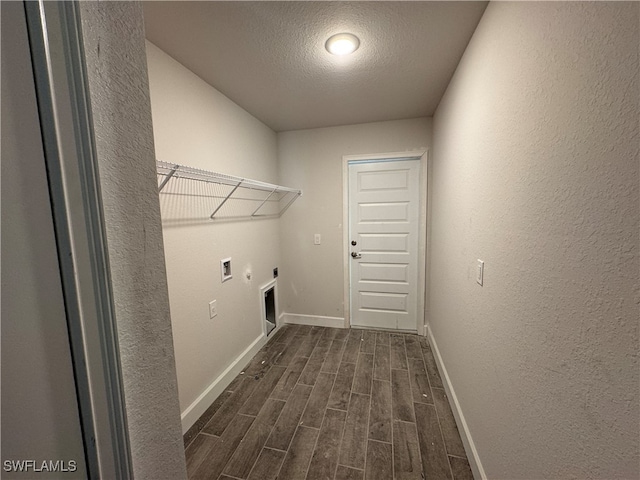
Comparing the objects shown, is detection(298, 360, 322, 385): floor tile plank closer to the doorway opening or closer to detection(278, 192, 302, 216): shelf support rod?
the doorway opening

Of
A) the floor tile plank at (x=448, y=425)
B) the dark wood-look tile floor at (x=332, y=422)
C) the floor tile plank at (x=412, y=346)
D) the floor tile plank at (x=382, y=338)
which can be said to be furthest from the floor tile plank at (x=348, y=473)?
the floor tile plank at (x=382, y=338)

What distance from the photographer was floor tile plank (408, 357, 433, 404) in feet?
6.24

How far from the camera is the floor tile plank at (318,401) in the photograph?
171 cm

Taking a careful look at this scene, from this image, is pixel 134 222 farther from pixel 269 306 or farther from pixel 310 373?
pixel 269 306

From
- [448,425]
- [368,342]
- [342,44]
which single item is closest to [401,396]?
[448,425]

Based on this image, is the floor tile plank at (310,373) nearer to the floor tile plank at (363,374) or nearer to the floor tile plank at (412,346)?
the floor tile plank at (363,374)

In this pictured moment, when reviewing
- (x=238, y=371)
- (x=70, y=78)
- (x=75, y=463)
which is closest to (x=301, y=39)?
(x=70, y=78)

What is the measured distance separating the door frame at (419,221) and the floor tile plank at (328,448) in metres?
1.38

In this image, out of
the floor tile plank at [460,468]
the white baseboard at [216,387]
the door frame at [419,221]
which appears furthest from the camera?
the door frame at [419,221]

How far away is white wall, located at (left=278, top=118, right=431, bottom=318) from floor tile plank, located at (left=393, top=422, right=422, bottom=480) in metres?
1.51

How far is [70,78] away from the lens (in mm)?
410

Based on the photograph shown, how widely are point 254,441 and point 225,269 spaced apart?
3.90 ft

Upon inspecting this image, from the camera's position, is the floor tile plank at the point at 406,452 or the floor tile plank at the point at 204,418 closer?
the floor tile plank at the point at 406,452

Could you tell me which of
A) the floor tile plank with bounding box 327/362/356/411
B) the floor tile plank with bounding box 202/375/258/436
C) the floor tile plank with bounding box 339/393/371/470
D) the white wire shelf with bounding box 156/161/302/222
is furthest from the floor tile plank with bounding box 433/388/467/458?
the white wire shelf with bounding box 156/161/302/222
